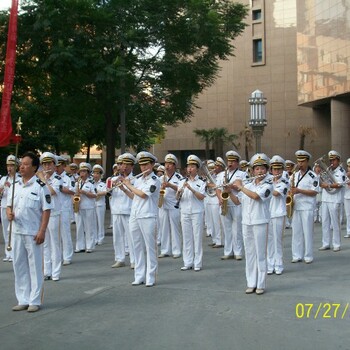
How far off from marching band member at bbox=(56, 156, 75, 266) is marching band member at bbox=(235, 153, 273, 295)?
14.0 feet

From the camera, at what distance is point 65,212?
453 inches

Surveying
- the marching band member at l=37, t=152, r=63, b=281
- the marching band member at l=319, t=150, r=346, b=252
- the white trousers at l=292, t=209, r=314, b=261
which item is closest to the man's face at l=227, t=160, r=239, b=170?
the white trousers at l=292, t=209, r=314, b=261

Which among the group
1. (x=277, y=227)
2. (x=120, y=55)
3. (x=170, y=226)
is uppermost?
(x=120, y=55)

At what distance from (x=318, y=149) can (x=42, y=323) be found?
193 ft

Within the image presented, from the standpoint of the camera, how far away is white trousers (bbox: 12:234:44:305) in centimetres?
724

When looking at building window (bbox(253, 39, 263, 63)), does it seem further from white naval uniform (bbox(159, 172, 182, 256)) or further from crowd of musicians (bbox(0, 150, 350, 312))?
white naval uniform (bbox(159, 172, 182, 256))

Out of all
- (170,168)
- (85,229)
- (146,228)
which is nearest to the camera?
(146,228)

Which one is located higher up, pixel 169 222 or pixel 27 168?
pixel 27 168

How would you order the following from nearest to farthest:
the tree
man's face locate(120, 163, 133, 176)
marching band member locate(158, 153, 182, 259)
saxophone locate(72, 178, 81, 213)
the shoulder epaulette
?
the shoulder epaulette < man's face locate(120, 163, 133, 176) < marching band member locate(158, 153, 182, 259) < saxophone locate(72, 178, 81, 213) < the tree

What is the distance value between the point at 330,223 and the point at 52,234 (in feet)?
21.8

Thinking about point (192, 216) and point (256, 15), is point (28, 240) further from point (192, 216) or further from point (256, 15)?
point (256, 15)

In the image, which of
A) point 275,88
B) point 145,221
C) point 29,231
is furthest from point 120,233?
point 275,88

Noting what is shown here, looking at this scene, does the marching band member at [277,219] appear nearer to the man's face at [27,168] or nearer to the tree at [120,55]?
the man's face at [27,168]

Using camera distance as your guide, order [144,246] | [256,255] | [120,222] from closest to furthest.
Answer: [256,255] → [144,246] → [120,222]
